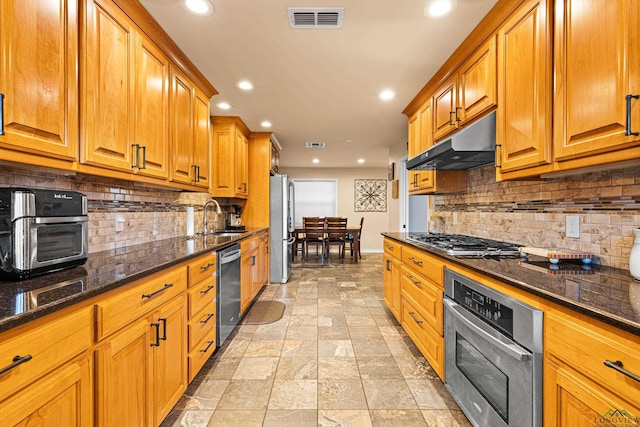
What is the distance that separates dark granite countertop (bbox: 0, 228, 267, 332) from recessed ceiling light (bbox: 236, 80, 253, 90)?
1.81m

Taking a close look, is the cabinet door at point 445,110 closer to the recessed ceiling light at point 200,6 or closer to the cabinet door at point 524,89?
the cabinet door at point 524,89

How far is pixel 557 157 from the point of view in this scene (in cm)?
132

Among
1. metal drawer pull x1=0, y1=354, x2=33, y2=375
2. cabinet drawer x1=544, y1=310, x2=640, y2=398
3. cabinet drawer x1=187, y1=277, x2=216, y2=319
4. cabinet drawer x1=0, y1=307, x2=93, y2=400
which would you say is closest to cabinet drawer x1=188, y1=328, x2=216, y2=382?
cabinet drawer x1=187, y1=277, x2=216, y2=319

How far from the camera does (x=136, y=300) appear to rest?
119 cm

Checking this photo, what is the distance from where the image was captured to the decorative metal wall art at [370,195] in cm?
795

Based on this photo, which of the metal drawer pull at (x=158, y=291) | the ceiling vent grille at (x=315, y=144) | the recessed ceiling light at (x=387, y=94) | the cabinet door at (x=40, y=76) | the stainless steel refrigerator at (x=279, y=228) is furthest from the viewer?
the ceiling vent grille at (x=315, y=144)

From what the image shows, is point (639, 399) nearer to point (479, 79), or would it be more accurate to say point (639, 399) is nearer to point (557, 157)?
point (557, 157)

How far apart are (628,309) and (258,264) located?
3.35 m

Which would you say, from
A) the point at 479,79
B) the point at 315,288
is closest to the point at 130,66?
the point at 479,79

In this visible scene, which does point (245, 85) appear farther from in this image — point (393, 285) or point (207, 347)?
point (393, 285)

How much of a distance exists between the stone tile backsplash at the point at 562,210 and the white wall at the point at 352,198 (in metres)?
5.27

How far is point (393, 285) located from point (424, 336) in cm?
82

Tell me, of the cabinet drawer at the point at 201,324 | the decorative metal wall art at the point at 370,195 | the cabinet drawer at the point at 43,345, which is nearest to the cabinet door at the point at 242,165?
the cabinet drawer at the point at 201,324

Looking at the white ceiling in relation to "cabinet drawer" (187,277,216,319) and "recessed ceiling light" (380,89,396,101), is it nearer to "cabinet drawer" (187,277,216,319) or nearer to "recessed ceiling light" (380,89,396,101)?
"recessed ceiling light" (380,89,396,101)
